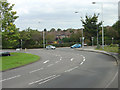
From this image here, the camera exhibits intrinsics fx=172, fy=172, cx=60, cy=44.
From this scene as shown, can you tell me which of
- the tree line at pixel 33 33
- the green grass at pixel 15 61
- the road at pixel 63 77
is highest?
the tree line at pixel 33 33

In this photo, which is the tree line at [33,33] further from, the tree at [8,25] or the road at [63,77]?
the road at [63,77]

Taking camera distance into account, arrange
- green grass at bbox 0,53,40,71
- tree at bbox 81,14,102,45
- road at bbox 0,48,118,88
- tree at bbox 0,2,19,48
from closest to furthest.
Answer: road at bbox 0,48,118,88 → green grass at bbox 0,53,40,71 → tree at bbox 0,2,19,48 → tree at bbox 81,14,102,45

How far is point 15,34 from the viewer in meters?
34.8

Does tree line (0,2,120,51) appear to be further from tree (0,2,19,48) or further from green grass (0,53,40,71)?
green grass (0,53,40,71)

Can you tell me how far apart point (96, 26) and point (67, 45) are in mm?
15761

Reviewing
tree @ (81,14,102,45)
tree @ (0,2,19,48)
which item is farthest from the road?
A: tree @ (81,14,102,45)

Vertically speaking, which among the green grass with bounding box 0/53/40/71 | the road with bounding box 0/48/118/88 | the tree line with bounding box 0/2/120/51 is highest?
the tree line with bounding box 0/2/120/51

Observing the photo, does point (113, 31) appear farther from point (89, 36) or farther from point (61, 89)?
point (61, 89)

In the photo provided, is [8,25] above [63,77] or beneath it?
above

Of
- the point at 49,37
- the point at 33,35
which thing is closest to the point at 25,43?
the point at 33,35

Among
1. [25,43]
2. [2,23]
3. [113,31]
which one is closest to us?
[2,23]

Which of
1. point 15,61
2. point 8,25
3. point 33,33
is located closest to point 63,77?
point 15,61

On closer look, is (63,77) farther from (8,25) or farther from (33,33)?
(33,33)

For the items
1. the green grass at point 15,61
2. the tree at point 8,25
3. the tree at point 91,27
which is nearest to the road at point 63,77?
the green grass at point 15,61
